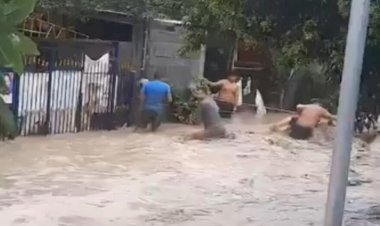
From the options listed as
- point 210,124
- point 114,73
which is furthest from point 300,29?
point 114,73

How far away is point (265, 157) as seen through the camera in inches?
548

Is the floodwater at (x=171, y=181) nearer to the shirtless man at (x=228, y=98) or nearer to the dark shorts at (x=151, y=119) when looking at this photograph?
the dark shorts at (x=151, y=119)

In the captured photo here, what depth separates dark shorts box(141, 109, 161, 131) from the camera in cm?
1650

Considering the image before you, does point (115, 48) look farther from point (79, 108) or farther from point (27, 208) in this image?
point (27, 208)

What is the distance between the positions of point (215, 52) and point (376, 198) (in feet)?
39.9

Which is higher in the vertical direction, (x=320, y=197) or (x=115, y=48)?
(x=115, y=48)

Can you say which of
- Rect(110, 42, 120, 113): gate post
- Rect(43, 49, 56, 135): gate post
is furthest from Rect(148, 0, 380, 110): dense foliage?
Rect(110, 42, 120, 113): gate post

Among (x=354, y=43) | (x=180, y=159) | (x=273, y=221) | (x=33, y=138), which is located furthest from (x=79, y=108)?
(x=354, y=43)

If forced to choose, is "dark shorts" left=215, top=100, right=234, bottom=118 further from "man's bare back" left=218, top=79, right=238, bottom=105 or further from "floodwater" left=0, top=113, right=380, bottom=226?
"floodwater" left=0, top=113, right=380, bottom=226

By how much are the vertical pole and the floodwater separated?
4.25m

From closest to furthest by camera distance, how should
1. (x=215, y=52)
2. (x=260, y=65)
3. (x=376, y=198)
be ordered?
(x=376, y=198), (x=215, y=52), (x=260, y=65)

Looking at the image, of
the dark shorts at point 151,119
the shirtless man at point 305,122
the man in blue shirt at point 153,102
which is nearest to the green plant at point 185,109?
the man in blue shirt at point 153,102

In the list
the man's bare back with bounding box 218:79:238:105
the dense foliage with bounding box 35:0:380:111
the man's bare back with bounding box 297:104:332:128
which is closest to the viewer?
the dense foliage with bounding box 35:0:380:111

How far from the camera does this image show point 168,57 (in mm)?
19266
